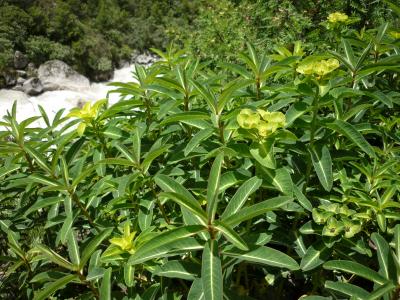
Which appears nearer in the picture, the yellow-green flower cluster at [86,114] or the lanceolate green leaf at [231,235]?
the lanceolate green leaf at [231,235]

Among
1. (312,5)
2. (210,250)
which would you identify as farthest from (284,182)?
(312,5)

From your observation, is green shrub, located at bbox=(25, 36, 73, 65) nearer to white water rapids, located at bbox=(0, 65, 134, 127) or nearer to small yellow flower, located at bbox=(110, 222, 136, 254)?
white water rapids, located at bbox=(0, 65, 134, 127)

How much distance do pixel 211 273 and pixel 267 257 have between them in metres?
0.18

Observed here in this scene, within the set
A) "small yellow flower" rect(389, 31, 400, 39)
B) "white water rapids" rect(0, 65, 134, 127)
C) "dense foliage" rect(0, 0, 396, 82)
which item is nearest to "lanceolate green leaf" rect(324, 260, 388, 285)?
"small yellow flower" rect(389, 31, 400, 39)

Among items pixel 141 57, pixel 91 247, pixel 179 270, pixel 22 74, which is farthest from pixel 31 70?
pixel 179 270

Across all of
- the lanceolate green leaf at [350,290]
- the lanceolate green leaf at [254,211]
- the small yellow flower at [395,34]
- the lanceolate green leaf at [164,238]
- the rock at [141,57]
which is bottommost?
the rock at [141,57]

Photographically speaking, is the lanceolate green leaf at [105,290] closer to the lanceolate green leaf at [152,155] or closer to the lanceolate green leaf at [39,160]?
the lanceolate green leaf at [152,155]

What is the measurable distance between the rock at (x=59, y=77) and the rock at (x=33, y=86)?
0.17 metres

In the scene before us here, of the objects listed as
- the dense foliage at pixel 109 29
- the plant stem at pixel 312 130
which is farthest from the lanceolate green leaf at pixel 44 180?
the dense foliage at pixel 109 29

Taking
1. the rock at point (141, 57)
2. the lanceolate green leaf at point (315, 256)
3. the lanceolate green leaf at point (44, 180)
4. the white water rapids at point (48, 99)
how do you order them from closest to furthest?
the lanceolate green leaf at point (315, 256)
the lanceolate green leaf at point (44, 180)
the white water rapids at point (48, 99)
the rock at point (141, 57)

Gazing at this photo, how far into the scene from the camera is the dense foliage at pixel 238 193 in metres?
1.04

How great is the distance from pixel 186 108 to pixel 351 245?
84 centimetres

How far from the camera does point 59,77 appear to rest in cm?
1286

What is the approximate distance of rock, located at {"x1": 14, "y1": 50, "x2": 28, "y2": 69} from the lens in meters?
12.5
